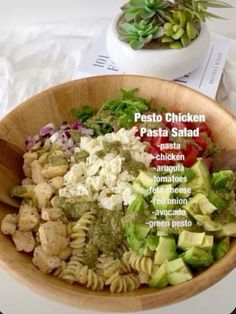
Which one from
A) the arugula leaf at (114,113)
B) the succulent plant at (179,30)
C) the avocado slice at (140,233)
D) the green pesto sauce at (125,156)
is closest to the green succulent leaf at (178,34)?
the succulent plant at (179,30)

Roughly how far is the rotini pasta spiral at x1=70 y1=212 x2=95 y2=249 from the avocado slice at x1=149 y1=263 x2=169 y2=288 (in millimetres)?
92

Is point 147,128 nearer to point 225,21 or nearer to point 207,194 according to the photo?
point 207,194

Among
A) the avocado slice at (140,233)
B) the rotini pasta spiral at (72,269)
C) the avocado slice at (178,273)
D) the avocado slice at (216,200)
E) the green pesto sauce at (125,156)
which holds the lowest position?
the rotini pasta spiral at (72,269)

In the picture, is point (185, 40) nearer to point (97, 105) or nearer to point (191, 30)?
point (191, 30)

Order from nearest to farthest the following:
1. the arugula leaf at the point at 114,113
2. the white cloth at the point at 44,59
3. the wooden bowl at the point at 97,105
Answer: the wooden bowl at the point at 97,105, the arugula leaf at the point at 114,113, the white cloth at the point at 44,59

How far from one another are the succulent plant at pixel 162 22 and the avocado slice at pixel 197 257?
1.14 feet

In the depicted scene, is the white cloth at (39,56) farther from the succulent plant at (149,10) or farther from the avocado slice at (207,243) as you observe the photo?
the avocado slice at (207,243)

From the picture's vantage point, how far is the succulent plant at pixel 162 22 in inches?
31.6

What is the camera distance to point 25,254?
24.7 inches

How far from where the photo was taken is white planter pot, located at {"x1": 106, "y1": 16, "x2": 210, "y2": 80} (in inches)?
32.4

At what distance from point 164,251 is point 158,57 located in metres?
0.33

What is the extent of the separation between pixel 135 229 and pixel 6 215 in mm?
162

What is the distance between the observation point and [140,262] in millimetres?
605

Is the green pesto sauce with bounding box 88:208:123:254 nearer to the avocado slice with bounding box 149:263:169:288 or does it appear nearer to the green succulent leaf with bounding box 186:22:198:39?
the avocado slice with bounding box 149:263:169:288
